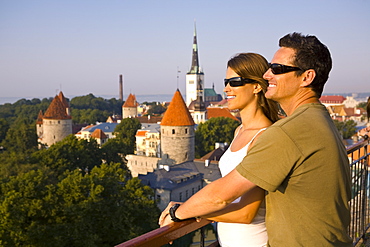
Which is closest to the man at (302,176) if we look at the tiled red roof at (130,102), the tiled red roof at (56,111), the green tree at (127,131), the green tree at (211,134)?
the green tree at (211,134)

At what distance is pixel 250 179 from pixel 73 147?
31227 mm

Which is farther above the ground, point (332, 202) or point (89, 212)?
point (332, 202)

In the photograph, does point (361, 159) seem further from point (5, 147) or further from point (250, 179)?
point (5, 147)

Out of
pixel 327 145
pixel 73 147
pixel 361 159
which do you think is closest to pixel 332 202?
pixel 327 145

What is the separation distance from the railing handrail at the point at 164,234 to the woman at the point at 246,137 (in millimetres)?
111

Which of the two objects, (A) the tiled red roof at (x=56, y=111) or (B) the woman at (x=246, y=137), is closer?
(B) the woman at (x=246, y=137)

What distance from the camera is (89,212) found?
1634 centimetres

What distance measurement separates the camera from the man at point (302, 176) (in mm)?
1551

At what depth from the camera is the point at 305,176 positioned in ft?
5.16

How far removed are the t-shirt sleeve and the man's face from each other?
41 cm

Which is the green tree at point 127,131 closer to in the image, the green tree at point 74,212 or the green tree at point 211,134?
the green tree at point 211,134

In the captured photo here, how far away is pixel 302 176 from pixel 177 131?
32200 mm

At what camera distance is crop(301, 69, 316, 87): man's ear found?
1.84 meters

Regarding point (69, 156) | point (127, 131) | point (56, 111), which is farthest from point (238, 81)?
point (127, 131)
